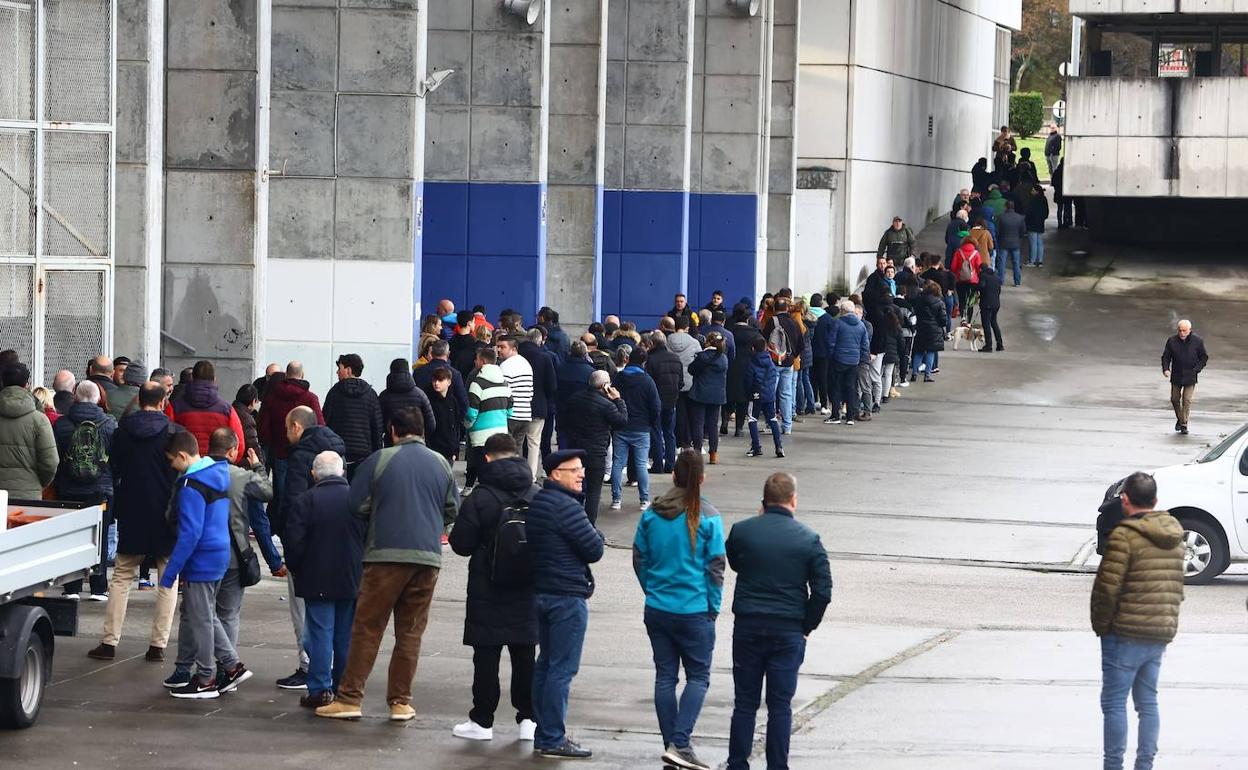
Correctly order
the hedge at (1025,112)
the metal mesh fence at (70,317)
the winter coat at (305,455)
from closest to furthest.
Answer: the winter coat at (305,455) → the metal mesh fence at (70,317) → the hedge at (1025,112)

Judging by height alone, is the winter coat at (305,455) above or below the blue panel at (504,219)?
below

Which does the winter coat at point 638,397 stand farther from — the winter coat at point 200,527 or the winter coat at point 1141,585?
the winter coat at point 1141,585

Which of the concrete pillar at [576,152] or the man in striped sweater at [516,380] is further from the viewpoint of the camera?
the concrete pillar at [576,152]

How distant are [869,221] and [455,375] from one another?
25.0 meters

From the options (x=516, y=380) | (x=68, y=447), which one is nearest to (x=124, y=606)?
(x=68, y=447)

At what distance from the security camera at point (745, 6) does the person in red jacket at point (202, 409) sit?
77.6ft

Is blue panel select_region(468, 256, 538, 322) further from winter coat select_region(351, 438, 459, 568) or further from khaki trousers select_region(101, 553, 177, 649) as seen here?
winter coat select_region(351, 438, 459, 568)

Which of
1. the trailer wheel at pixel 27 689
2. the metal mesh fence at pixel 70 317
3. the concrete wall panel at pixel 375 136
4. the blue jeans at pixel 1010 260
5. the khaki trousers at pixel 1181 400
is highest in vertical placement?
the concrete wall panel at pixel 375 136

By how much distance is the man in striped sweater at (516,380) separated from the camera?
19.7m

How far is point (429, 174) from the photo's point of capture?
2866 cm

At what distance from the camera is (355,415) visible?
1681cm

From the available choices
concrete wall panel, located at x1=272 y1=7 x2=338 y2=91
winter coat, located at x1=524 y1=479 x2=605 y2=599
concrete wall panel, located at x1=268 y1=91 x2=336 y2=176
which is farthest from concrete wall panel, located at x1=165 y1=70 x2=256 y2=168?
winter coat, located at x1=524 y1=479 x2=605 y2=599

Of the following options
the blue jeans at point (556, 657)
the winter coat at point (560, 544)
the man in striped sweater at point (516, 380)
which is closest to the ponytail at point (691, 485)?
the winter coat at point (560, 544)

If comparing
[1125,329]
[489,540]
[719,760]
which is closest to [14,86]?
[489,540]
